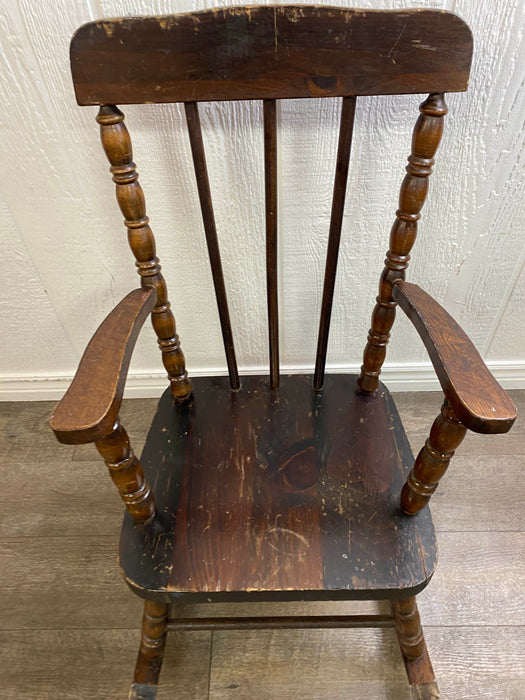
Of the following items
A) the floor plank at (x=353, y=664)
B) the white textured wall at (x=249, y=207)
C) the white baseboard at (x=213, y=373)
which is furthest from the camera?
the white baseboard at (x=213, y=373)

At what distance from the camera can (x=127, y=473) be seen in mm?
563

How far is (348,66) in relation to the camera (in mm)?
548

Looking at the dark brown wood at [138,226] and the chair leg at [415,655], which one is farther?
the chair leg at [415,655]

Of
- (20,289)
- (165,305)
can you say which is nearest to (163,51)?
(165,305)

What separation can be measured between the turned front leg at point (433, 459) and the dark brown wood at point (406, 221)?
225mm

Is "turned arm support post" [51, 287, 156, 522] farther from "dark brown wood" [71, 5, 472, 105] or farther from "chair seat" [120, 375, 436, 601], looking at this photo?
"dark brown wood" [71, 5, 472, 105]

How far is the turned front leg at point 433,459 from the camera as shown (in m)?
0.51

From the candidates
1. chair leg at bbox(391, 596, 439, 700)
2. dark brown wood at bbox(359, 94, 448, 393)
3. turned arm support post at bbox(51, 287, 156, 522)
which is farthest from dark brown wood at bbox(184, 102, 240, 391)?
chair leg at bbox(391, 596, 439, 700)

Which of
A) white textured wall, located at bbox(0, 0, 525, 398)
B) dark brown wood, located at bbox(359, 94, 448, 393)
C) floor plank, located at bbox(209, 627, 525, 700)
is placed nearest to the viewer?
dark brown wood, located at bbox(359, 94, 448, 393)

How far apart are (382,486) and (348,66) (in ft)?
1.82

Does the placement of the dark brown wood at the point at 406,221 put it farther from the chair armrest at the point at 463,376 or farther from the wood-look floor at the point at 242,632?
the wood-look floor at the point at 242,632

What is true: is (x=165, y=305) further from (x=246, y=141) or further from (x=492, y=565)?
(x=492, y=565)

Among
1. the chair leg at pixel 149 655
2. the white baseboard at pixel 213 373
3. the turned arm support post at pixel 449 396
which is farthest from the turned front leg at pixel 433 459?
the white baseboard at pixel 213 373

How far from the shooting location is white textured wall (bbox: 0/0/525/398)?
723 millimetres
